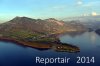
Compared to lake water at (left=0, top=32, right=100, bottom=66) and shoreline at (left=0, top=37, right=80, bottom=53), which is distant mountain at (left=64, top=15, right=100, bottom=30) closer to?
lake water at (left=0, top=32, right=100, bottom=66)

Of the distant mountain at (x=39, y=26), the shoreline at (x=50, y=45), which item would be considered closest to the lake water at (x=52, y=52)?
the shoreline at (x=50, y=45)

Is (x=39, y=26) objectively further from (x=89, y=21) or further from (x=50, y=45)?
(x=89, y=21)

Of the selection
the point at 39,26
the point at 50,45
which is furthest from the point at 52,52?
the point at 39,26

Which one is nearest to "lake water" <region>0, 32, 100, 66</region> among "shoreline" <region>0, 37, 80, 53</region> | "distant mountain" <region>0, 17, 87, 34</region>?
"shoreline" <region>0, 37, 80, 53</region>

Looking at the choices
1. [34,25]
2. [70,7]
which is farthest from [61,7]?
[34,25]

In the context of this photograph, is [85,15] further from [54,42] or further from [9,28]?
[9,28]

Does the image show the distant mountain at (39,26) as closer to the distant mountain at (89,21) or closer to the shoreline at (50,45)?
the distant mountain at (89,21)
